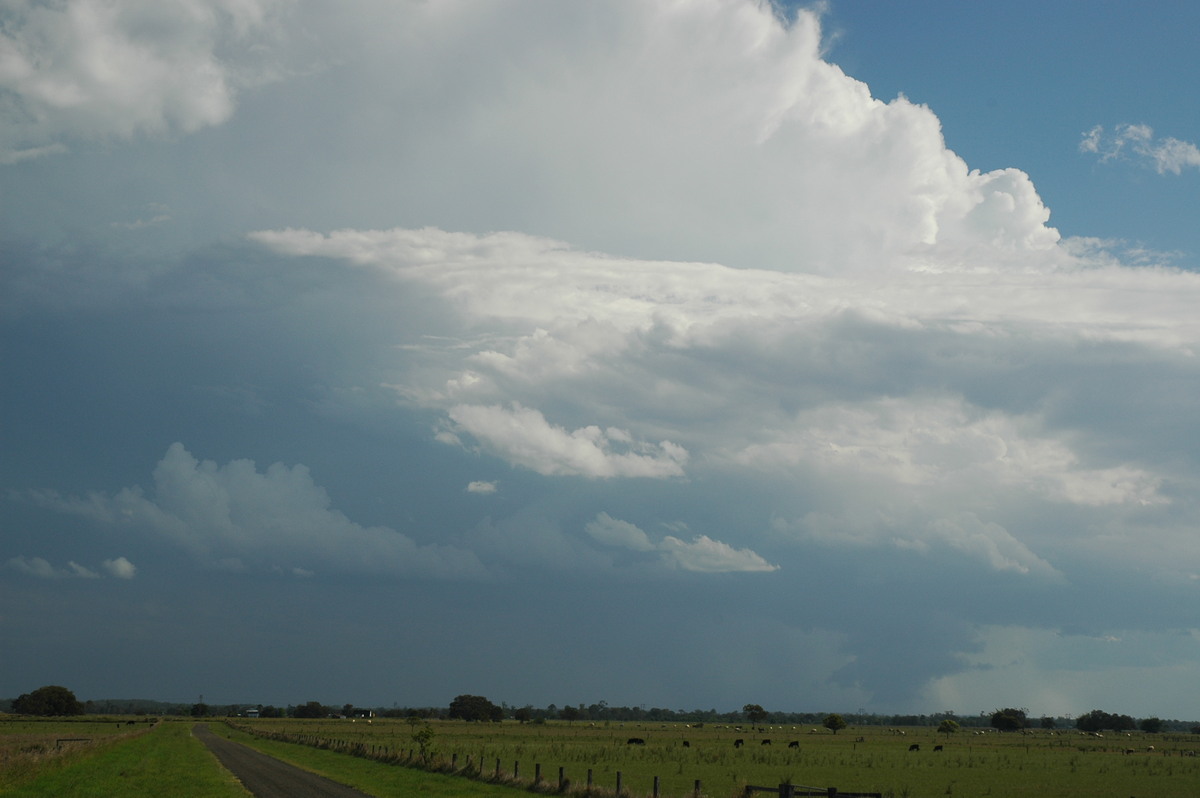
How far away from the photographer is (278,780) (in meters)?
41.3

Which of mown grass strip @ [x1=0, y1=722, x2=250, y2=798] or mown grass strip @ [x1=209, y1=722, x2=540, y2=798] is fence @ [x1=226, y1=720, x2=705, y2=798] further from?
mown grass strip @ [x1=0, y1=722, x2=250, y2=798]

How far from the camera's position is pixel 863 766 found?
210 feet

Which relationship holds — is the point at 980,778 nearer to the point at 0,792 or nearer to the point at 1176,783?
the point at 1176,783

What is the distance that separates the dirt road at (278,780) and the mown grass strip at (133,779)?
31.9 inches

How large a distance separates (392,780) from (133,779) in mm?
10927

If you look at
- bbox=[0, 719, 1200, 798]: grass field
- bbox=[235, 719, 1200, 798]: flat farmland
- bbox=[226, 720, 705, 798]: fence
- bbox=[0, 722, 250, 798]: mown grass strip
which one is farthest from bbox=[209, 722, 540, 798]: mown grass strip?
bbox=[0, 722, 250, 798]: mown grass strip

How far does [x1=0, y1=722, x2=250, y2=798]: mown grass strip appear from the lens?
113ft

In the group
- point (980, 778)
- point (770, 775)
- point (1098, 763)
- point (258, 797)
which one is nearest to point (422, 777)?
point (258, 797)

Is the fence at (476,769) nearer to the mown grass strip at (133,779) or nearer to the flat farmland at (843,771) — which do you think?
the flat farmland at (843,771)

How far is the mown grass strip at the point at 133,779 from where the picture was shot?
34562 mm

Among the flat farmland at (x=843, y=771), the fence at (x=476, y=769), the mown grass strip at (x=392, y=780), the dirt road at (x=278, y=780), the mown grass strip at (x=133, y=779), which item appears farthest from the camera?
the flat farmland at (x=843, y=771)

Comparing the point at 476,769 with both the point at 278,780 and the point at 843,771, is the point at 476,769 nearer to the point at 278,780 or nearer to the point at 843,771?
the point at 278,780

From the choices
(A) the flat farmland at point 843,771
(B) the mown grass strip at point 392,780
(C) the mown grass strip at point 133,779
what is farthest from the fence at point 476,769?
(C) the mown grass strip at point 133,779

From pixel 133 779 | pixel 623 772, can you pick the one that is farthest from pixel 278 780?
pixel 623 772
